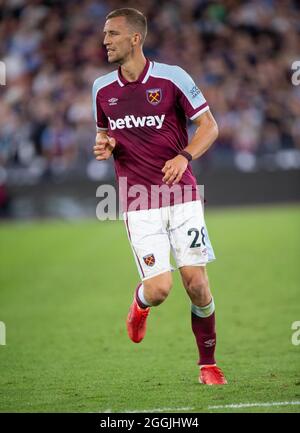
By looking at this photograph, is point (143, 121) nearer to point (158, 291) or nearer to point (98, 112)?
point (98, 112)

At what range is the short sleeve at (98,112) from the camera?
7023mm

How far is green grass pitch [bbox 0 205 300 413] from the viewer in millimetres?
6332

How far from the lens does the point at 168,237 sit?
6863 millimetres

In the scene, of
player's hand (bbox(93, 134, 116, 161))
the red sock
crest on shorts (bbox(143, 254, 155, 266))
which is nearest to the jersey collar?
player's hand (bbox(93, 134, 116, 161))

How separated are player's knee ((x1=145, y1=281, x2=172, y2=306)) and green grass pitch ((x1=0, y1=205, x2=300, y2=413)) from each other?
62 centimetres

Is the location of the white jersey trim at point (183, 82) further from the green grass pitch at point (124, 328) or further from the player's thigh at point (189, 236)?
the green grass pitch at point (124, 328)

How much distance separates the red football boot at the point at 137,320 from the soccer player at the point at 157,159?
295 mm

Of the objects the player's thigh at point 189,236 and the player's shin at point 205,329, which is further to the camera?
the player's shin at point 205,329

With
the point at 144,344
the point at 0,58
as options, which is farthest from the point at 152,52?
the point at 144,344

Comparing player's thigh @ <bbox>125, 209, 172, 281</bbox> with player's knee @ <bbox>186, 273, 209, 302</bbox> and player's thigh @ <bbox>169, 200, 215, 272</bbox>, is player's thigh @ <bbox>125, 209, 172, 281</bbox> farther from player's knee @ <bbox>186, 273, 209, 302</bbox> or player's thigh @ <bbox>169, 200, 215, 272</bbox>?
player's knee @ <bbox>186, 273, 209, 302</bbox>

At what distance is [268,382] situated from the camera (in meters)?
6.62

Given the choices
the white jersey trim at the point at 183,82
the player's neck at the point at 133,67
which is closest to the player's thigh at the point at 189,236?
the white jersey trim at the point at 183,82
